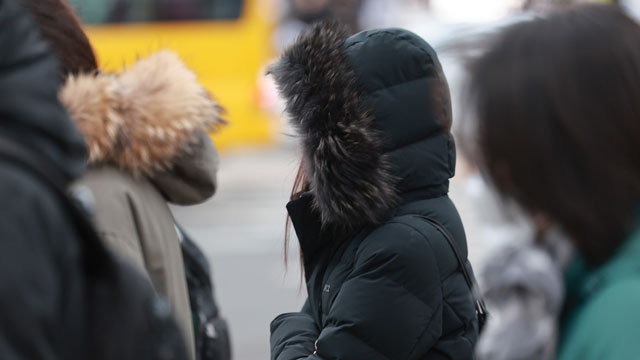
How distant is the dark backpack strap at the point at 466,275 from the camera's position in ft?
5.62

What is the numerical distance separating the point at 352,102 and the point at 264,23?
8.84 metres

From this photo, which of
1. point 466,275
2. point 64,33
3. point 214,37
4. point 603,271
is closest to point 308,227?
point 466,275

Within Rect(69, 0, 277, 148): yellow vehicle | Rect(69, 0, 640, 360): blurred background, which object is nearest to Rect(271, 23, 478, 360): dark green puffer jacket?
Rect(69, 0, 640, 360): blurred background

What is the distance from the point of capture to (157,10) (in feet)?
33.2

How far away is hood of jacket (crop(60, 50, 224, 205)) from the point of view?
1.76 meters

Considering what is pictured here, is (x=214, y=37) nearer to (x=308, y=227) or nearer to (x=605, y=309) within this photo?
(x=308, y=227)

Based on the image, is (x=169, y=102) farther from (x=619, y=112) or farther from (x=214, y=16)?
(x=214, y=16)

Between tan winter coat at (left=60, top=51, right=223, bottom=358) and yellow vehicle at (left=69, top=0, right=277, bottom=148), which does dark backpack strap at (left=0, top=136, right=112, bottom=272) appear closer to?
tan winter coat at (left=60, top=51, right=223, bottom=358)

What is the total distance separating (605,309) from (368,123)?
0.75 metres

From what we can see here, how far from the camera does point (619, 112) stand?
1.16 m

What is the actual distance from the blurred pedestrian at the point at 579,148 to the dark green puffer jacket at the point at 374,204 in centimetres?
47

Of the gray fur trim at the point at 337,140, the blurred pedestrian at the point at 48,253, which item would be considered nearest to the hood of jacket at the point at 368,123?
the gray fur trim at the point at 337,140

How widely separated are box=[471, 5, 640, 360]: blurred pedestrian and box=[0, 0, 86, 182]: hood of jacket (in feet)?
1.95

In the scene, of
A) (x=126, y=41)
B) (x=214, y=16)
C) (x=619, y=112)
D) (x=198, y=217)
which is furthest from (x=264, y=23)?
(x=619, y=112)
